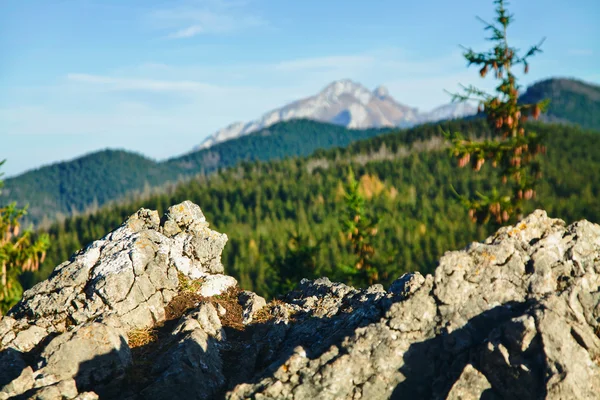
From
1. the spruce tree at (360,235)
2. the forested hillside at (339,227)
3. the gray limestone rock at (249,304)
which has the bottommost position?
the forested hillside at (339,227)

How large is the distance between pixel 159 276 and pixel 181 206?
277 centimetres

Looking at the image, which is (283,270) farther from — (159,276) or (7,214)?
(159,276)

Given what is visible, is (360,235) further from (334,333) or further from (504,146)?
(334,333)

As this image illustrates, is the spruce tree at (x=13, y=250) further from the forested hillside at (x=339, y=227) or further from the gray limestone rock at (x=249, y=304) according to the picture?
the forested hillside at (x=339, y=227)

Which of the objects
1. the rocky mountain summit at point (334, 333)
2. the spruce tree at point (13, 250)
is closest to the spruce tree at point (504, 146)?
the rocky mountain summit at point (334, 333)

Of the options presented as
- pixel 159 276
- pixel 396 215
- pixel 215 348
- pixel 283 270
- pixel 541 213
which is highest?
pixel 541 213

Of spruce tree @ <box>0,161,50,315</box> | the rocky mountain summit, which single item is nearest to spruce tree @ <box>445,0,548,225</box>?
the rocky mountain summit

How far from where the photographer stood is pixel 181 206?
1667cm

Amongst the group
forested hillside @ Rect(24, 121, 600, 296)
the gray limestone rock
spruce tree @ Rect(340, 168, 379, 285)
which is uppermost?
→ the gray limestone rock

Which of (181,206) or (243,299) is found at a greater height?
(181,206)

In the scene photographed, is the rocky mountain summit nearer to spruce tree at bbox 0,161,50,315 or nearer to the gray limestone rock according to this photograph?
the gray limestone rock

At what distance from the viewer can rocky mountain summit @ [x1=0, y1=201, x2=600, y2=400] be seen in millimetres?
9235

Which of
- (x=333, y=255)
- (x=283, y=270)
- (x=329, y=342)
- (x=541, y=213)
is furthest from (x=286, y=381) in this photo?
(x=333, y=255)

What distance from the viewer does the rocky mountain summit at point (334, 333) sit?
9.24 metres
